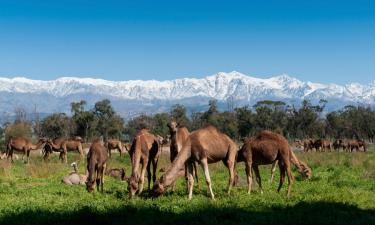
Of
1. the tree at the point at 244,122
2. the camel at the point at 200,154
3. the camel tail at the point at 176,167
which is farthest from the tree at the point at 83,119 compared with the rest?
the camel tail at the point at 176,167

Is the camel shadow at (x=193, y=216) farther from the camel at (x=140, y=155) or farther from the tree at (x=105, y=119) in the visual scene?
the tree at (x=105, y=119)

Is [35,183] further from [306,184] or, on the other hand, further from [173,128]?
[306,184]

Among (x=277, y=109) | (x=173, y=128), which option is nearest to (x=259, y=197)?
(x=173, y=128)

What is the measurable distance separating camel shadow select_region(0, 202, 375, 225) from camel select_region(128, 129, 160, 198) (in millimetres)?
2271

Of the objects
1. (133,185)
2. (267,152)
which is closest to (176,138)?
(133,185)

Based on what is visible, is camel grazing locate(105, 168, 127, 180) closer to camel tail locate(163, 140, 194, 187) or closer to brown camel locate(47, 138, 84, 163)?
camel tail locate(163, 140, 194, 187)

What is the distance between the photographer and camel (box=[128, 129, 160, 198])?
15.0 m

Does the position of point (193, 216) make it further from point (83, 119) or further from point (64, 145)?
point (83, 119)

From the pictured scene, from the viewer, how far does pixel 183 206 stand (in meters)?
13.1

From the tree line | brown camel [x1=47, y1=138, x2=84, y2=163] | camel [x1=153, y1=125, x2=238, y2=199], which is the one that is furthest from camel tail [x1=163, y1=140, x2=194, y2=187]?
the tree line

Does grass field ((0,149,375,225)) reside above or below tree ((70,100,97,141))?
above

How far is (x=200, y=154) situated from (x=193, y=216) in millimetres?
3700

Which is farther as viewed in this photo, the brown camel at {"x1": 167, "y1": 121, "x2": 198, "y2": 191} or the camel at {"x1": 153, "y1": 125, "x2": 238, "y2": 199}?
the brown camel at {"x1": 167, "y1": 121, "x2": 198, "y2": 191}

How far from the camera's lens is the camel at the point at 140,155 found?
1502 cm
